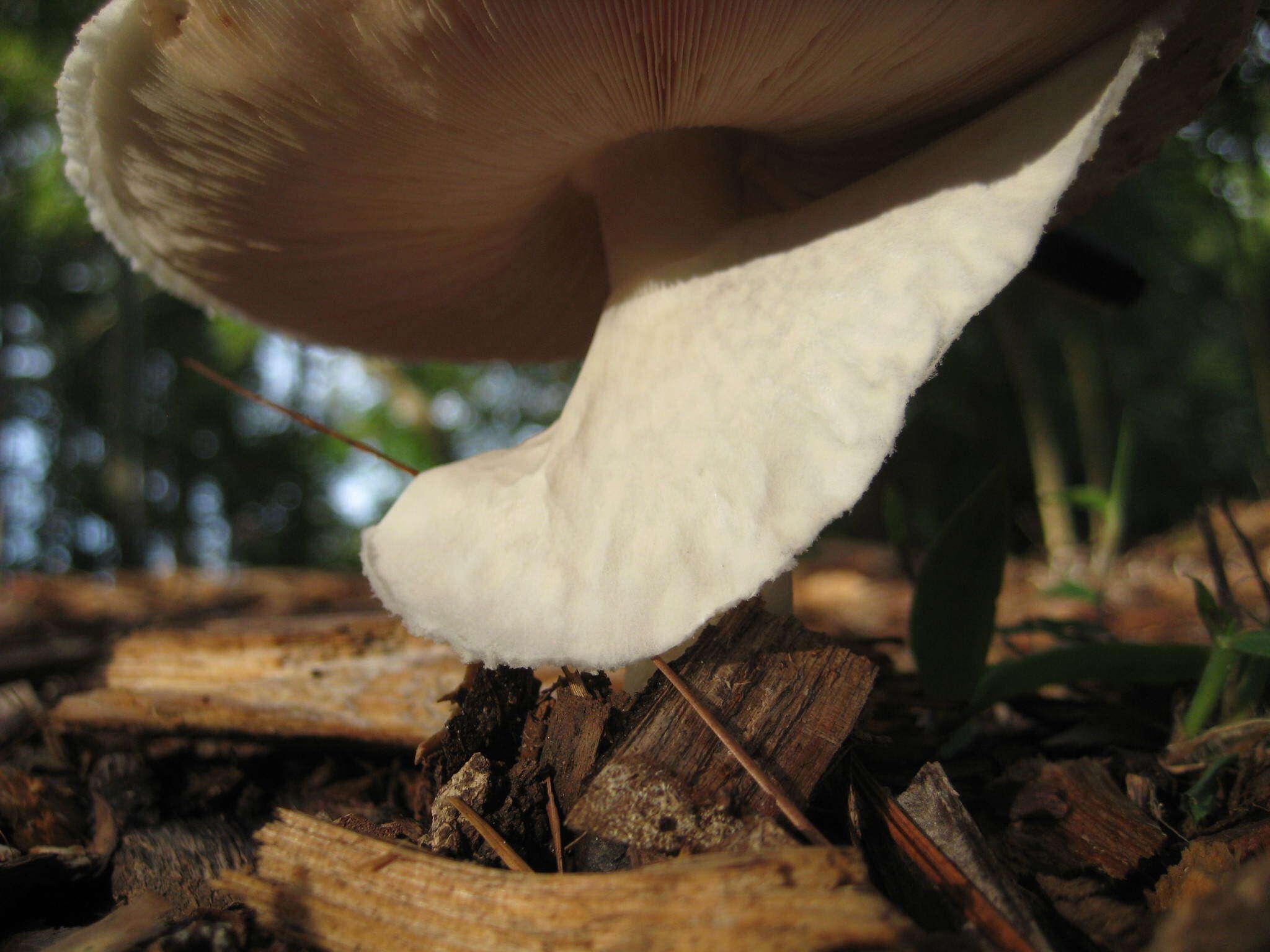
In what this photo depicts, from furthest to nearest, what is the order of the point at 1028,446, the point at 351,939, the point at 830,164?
1. the point at 1028,446
2. the point at 830,164
3. the point at 351,939

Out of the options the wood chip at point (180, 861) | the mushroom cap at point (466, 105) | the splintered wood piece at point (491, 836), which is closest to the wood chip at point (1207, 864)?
the splintered wood piece at point (491, 836)

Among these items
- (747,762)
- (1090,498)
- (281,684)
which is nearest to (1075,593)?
(1090,498)

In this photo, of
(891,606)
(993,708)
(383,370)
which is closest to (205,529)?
(383,370)

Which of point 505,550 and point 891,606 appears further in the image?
point 891,606

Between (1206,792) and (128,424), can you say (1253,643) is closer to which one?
(1206,792)

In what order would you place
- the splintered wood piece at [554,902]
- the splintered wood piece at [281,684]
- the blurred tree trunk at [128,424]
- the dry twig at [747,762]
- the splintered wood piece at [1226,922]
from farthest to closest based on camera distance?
the blurred tree trunk at [128,424] → the splintered wood piece at [281,684] → the dry twig at [747,762] → the splintered wood piece at [554,902] → the splintered wood piece at [1226,922]

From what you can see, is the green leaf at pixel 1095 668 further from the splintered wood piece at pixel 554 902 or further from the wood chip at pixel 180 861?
the wood chip at pixel 180 861

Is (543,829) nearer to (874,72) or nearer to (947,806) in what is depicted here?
(947,806)
